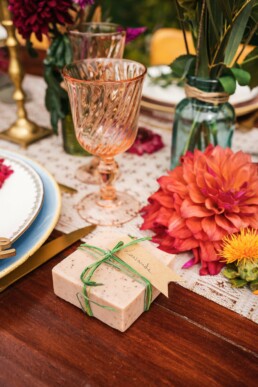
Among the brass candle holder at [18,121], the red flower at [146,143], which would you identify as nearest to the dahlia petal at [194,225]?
the red flower at [146,143]

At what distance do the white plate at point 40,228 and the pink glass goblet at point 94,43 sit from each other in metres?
0.13

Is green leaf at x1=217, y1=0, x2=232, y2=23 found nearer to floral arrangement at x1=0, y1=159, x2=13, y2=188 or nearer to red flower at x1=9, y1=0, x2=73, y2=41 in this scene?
red flower at x1=9, y1=0, x2=73, y2=41

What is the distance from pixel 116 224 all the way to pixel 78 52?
0.34 meters

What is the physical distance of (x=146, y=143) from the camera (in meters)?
0.92

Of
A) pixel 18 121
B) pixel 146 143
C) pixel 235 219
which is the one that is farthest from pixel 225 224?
pixel 18 121

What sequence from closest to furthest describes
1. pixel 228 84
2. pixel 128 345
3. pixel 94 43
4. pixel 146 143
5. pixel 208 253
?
pixel 128 345 < pixel 208 253 < pixel 228 84 < pixel 94 43 < pixel 146 143

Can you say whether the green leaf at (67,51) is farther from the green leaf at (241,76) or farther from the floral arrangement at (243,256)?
the floral arrangement at (243,256)

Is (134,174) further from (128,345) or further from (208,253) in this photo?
(128,345)

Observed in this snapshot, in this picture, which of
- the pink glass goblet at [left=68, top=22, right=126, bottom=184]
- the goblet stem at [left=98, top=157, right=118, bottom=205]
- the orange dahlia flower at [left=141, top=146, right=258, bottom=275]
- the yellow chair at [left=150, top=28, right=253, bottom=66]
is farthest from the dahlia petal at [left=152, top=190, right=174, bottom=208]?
the yellow chair at [left=150, top=28, right=253, bottom=66]

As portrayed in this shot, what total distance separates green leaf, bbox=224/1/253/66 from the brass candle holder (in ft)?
1.53

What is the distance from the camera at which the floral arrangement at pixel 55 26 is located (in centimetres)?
75

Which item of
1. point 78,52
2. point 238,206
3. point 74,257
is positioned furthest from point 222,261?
point 78,52

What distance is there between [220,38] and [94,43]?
0.24m

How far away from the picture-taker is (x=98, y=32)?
2.72 feet
